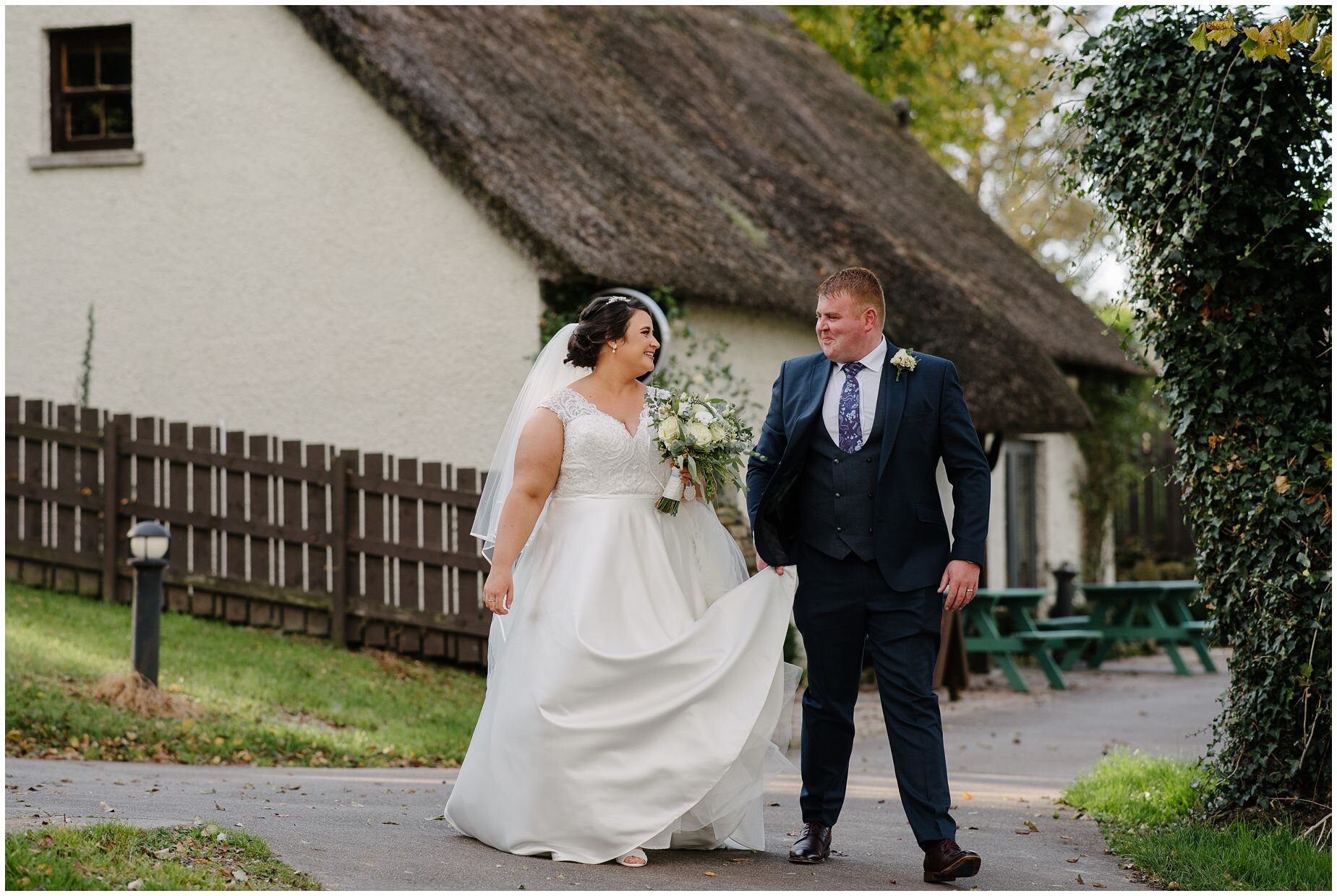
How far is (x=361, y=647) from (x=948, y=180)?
1170 centimetres

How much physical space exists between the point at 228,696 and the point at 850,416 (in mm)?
4906

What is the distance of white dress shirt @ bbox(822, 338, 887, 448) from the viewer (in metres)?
5.16

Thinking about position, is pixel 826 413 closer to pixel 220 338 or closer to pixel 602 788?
pixel 602 788

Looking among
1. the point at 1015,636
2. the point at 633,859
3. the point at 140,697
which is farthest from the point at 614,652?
the point at 1015,636

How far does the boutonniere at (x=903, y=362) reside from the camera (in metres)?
5.15

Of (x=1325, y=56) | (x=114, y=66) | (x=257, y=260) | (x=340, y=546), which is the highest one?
(x=114, y=66)

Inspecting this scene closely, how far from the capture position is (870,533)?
16.6ft

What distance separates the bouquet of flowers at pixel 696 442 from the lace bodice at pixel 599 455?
0.06 m

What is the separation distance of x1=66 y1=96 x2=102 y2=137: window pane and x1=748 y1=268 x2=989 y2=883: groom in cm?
968

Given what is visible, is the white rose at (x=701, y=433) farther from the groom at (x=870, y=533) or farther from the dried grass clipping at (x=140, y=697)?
the dried grass clipping at (x=140, y=697)

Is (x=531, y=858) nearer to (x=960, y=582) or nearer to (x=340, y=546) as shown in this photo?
(x=960, y=582)

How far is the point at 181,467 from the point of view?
1096 centimetres

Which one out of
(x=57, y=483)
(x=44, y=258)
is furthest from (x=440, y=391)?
(x=44, y=258)

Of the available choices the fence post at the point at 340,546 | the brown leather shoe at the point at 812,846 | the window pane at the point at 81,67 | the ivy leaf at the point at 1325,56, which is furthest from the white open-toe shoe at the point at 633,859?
the window pane at the point at 81,67
